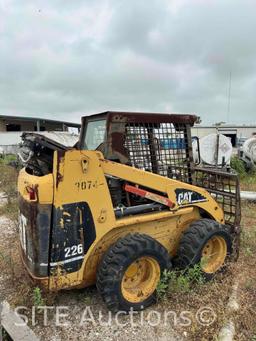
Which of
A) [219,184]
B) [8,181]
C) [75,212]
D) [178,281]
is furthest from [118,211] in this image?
[8,181]

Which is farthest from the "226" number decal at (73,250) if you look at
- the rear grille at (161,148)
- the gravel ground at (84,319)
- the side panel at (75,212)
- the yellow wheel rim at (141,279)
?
the rear grille at (161,148)

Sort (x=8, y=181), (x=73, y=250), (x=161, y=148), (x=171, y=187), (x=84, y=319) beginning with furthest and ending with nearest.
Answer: (x=8, y=181), (x=161, y=148), (x=171, y=187), (x=84, y=319), (x=73, y=250)

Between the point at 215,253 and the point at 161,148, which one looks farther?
the point at 215,253

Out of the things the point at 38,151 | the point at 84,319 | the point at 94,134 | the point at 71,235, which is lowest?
the point at 84,319

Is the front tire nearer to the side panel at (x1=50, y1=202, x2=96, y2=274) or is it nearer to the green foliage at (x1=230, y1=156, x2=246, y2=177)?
the side panel at (x1=50, y1=202, x2=96, y2=274)

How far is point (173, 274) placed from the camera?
3.21 meters

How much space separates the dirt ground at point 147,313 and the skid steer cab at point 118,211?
0.16 metres

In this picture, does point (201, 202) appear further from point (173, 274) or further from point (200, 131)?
point (200, 131)

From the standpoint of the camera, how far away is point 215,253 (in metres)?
3.77

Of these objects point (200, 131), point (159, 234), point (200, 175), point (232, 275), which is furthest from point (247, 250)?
point (200, 131)

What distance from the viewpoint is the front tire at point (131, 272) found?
2861mm

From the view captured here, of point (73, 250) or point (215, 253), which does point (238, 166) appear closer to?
point (215, 253)

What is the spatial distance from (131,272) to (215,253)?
3.83 feet

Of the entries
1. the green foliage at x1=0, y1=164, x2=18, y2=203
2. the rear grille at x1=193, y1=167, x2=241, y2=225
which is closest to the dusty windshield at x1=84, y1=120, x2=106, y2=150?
the rear grille at x1=193, y1=167, x2=241, y2=225
